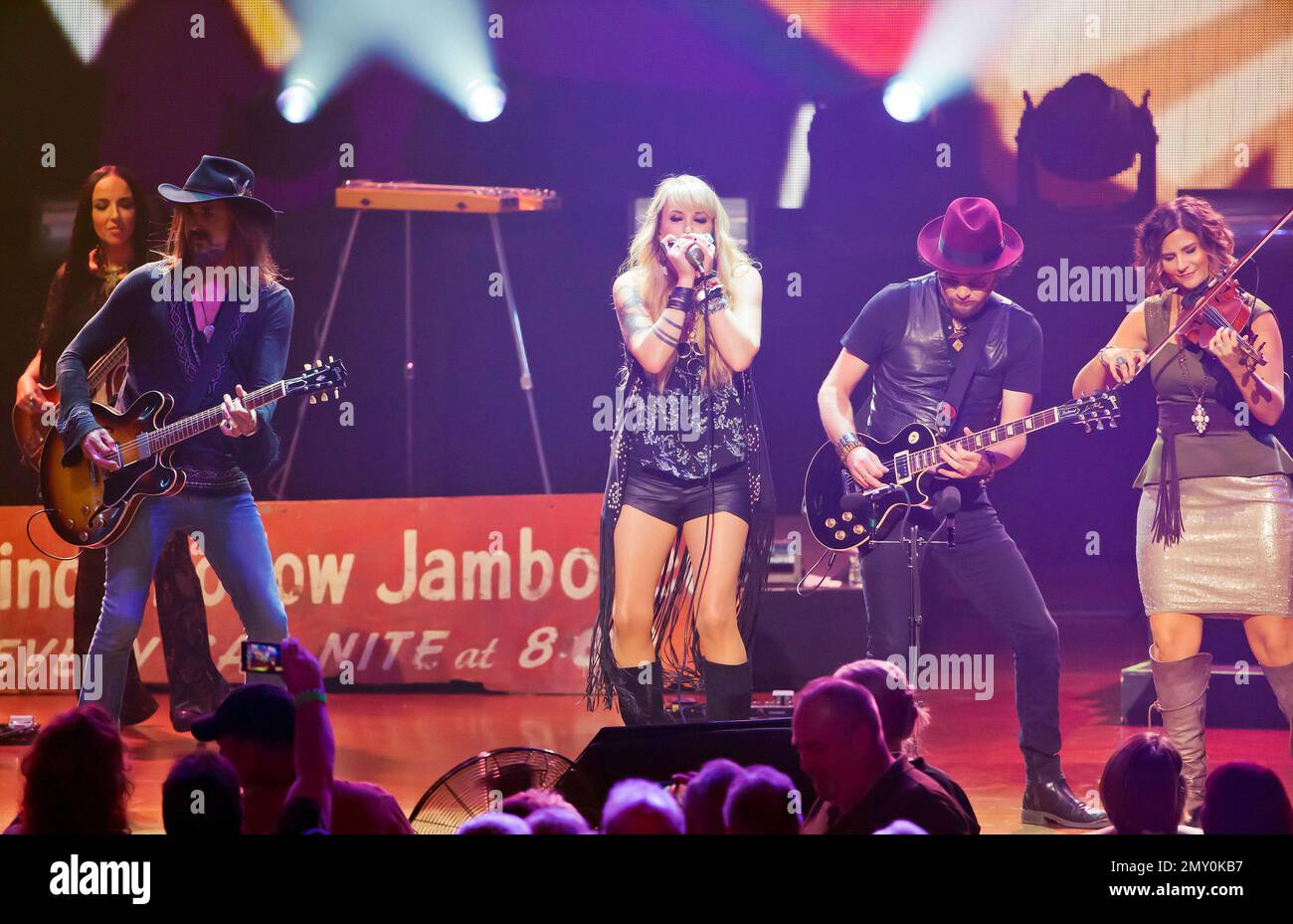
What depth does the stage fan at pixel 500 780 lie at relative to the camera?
3.76 metres

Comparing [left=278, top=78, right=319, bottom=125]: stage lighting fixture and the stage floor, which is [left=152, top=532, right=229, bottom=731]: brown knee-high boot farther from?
[left=278, top=78, right=319, bottom=125]: stage lighting fixture

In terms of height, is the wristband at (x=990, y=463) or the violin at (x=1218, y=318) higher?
the violin at (x=1218, y=318)

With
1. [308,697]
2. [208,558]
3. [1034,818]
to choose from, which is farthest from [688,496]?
[308,697]

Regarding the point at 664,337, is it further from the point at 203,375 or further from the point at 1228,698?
the point at 1228,698

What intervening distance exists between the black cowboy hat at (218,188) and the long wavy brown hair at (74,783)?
117 inches

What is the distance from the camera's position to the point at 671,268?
5742 mm

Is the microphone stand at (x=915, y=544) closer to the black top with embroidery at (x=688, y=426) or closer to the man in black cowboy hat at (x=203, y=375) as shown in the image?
the black top with embroidery at (x=688, y=426)

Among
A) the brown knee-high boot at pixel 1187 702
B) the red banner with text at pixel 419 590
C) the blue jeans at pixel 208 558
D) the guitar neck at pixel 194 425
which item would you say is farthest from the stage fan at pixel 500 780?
the red banner with text at pixel 419 590

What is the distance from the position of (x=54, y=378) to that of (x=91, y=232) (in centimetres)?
65

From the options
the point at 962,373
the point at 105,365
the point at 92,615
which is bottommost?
the point at 92,615

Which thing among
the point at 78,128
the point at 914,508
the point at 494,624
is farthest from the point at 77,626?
the point at 914,508

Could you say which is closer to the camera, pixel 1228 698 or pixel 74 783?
pixel 74 783

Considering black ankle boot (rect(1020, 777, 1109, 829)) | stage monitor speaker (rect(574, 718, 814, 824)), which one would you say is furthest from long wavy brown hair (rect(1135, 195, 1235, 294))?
stage monitor speaker (rect(574, 718, 814, 824))

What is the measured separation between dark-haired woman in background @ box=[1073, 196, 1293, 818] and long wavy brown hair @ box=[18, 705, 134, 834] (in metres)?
3.80
